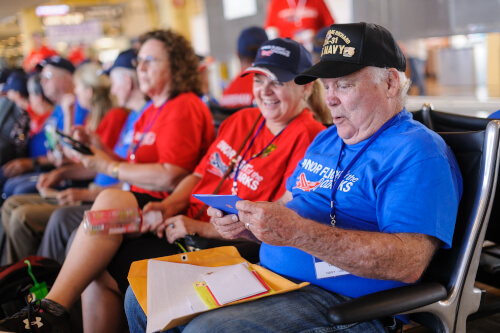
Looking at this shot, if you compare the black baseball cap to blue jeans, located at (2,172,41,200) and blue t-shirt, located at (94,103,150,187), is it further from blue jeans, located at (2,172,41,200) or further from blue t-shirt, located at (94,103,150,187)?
blue jeans, located at (2,172,41,200)

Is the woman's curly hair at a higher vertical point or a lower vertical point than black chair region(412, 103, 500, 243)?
higher

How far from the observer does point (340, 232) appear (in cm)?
130

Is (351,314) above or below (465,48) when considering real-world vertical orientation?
below

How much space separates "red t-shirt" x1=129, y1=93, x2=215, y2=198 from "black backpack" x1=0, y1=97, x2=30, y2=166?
1.98 meters

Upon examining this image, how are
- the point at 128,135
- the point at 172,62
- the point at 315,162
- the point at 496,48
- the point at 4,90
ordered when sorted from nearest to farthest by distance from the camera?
the point at 315,162, the point at 172,62, the point at 128,135, the point at 496,48, the point at 4,90

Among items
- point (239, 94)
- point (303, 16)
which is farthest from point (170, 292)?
point (303, 16)

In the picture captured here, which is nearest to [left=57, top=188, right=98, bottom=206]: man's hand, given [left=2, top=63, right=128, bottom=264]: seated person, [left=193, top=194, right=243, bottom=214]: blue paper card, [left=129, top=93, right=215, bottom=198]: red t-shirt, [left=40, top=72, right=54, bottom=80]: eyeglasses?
[left=2, top=63, right=128, bottom=264]: seated person

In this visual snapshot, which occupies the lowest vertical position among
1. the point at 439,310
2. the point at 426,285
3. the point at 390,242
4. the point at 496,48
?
the point at 439,310

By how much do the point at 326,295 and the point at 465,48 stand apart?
9.51 ft

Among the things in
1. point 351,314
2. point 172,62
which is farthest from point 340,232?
point 172,62

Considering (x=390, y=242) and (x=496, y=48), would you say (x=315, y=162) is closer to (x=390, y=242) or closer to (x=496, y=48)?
(x=390, y=242)

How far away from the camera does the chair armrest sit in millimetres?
1145

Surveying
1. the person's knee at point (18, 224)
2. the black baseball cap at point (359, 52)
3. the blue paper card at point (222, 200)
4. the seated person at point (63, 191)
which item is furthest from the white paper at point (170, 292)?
the person's knee at point (18, 224)

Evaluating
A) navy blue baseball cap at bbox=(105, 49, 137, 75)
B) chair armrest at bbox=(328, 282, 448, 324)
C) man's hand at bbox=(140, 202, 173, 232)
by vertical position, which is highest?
navy blue baseball cap at bbox=(105, 49, 137, 75)
